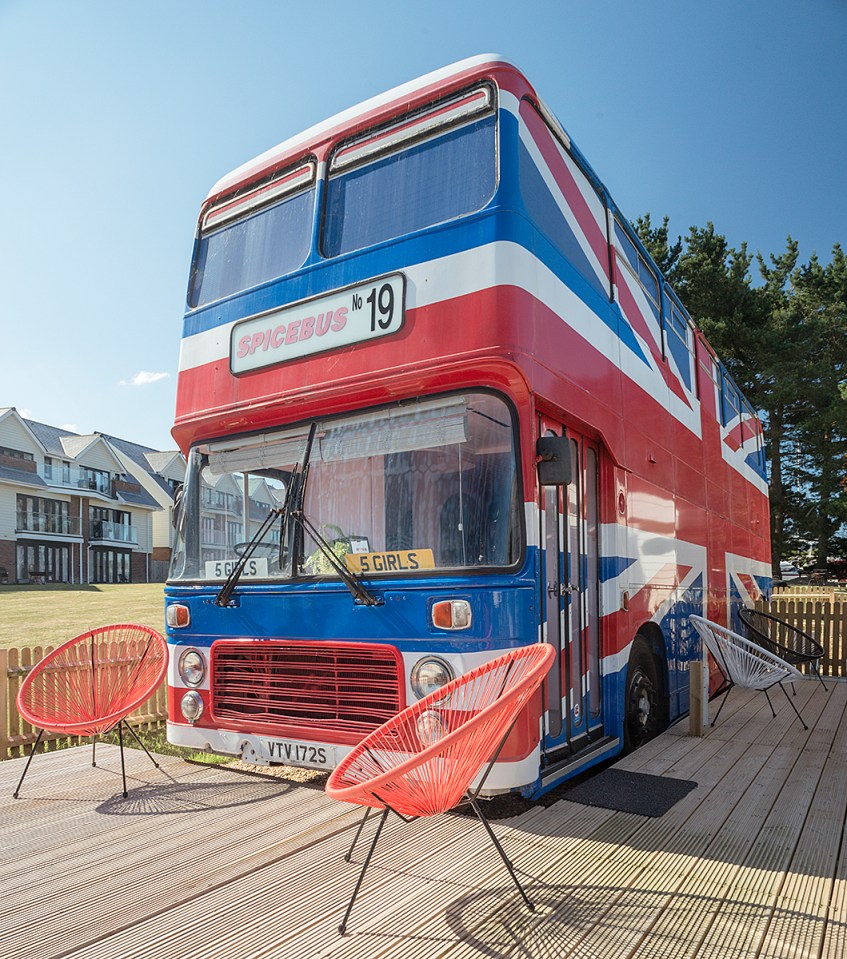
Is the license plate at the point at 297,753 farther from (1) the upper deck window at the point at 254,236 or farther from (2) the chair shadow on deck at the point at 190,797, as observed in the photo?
(1) the upper deck window at the point at 254,236

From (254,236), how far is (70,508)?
4569 cm

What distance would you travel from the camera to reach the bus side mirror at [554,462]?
3.91 meters

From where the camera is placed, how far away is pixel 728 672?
6711 millimetres

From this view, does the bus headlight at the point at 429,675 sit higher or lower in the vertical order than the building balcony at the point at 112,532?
lower

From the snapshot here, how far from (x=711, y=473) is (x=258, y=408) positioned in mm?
5853

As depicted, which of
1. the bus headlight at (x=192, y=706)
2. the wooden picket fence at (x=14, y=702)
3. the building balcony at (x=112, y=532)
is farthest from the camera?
the building balcony at (x=112, y=532)

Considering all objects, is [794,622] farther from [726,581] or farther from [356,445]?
[356,445]

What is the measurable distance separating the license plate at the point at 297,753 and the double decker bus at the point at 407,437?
3 centimetres

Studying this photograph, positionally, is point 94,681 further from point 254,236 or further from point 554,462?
point 554,462

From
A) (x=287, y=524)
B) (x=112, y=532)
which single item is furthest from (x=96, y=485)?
(x=287, y=524)

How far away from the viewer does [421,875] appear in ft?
11.2

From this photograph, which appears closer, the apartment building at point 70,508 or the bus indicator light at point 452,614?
the bus indicator light at point 452,614

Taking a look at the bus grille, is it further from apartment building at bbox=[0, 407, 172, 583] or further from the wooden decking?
apartment building at bbox=[0, 407, 172, 583]

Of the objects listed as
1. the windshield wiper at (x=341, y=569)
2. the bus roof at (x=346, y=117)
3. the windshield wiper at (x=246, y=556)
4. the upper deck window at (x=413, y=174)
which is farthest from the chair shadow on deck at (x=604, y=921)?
the bus roof at (x=346, y=117)
